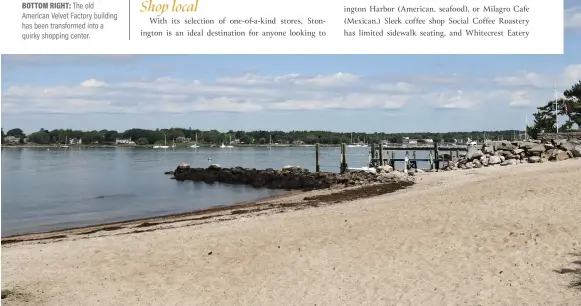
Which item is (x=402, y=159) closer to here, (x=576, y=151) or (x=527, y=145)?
A: (x=527, y=145)

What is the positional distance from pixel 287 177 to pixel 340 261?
30603 millimetres


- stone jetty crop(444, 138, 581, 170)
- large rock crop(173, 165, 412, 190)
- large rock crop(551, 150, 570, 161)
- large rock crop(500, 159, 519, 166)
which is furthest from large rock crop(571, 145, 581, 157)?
large rock crop(173, 165, 412, 190)

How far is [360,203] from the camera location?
1644cm

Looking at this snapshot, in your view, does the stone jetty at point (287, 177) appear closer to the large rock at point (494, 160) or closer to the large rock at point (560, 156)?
the large rock at point (494, 160)

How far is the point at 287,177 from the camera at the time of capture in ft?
131

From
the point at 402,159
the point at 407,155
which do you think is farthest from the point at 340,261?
the point at 402,159

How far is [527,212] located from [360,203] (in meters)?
5.53

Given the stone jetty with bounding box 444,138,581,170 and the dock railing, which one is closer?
the stone jetty with bounding box 444,138,581,170

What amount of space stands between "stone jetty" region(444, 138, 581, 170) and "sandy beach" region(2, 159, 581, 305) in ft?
44.6

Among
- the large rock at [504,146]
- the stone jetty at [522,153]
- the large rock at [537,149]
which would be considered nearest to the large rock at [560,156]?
the stone jetty at [522,153]

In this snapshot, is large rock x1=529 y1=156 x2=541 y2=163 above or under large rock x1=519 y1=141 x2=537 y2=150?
under

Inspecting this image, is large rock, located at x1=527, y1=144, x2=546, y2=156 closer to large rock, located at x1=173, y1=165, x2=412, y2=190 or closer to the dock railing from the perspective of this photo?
large rock, located at x1=173, y1=165, x2=412, y2=190

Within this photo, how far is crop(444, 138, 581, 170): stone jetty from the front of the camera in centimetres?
2594
